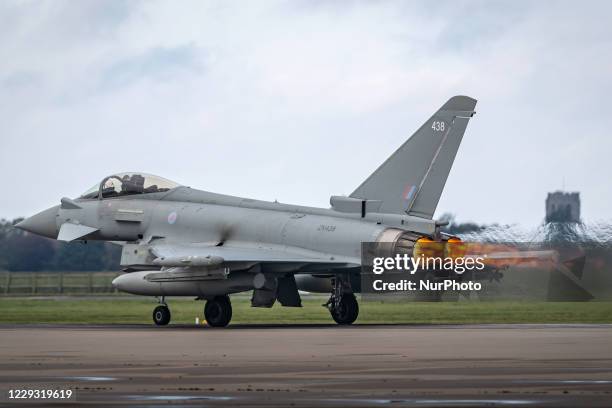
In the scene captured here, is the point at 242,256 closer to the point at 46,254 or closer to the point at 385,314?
the point at 385,314

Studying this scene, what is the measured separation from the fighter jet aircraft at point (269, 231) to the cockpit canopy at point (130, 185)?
4cm

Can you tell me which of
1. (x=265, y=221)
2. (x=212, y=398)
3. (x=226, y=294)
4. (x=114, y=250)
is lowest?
(x=212, y=398)

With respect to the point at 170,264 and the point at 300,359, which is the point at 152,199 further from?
the point at 300,359

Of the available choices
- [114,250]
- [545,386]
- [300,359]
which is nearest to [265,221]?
[300,359]

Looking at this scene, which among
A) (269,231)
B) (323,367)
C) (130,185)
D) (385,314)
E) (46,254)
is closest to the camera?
(323,367)

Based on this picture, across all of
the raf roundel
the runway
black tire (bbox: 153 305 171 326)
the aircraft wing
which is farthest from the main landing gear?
the runway

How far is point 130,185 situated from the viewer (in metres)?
33.5

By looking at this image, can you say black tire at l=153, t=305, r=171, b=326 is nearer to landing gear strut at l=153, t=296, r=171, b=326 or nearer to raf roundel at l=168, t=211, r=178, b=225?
landing gear strut at l=153, t=296, r=171, b=326

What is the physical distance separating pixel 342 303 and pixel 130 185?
22.8 ft

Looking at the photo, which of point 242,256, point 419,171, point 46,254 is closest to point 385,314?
point 419,171

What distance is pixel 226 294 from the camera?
30031 millimetres

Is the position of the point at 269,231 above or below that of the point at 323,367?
above

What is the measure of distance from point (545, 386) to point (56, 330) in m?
16.2

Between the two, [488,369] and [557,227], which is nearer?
[488,369]
